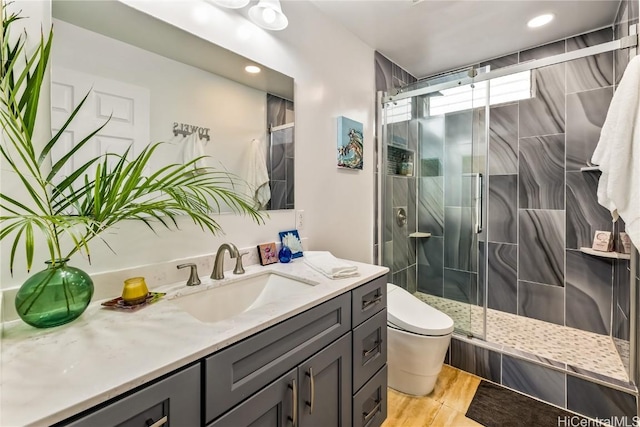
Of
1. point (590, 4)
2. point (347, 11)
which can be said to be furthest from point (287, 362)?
point (590, 4)

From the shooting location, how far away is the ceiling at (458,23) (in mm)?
1792

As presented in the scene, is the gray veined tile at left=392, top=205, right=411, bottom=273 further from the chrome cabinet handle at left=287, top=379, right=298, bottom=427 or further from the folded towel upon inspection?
the chrome cabinet handle at left=287, top=379, right=298, bottom=427

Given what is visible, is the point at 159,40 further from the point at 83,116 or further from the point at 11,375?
the point at 11,375

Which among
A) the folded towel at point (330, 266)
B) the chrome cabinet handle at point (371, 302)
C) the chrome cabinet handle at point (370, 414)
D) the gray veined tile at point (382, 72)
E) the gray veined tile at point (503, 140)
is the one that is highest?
the gray veined tile at point (382, 72)

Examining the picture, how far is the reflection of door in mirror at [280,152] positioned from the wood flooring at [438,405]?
1.32 metres

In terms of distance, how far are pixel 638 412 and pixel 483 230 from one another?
1194mm

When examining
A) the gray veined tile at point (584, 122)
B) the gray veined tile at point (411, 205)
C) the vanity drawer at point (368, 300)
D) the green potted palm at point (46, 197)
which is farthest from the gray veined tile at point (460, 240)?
the green potted palm at point (46, 197)

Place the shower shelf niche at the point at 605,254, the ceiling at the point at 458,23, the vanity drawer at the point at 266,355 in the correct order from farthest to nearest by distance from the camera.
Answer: the shower shelf niche at the point at 605,254 < the ceiling at the point at 458,23 < the vanity drawer at the point at 266,355

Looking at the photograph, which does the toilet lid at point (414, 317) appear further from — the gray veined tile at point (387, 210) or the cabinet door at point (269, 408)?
the cabinet door at point (269, 408)

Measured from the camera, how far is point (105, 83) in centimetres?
98

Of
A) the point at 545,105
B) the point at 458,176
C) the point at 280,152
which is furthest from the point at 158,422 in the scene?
the point at 545,105

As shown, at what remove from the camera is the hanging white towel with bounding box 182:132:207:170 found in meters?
1.20

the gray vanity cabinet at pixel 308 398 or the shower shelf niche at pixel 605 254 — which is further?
the shower shelf niche at pixel 605 254

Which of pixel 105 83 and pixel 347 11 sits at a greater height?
pixel 347 11
